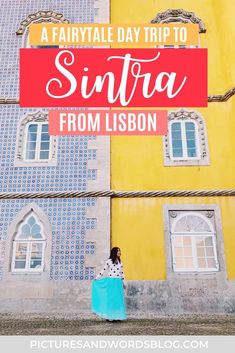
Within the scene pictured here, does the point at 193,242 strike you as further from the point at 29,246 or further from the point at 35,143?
the point at 35,143

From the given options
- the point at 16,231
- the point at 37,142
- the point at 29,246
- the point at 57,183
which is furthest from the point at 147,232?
the point at 37,142

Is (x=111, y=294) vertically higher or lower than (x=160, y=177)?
lower

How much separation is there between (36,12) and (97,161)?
6.44 m

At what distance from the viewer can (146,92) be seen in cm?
940

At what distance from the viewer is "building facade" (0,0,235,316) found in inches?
392

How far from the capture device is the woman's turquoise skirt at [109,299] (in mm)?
7355

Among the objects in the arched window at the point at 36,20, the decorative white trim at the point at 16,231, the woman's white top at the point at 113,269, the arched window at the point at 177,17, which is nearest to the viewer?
the woman's white top at the point at 113,269

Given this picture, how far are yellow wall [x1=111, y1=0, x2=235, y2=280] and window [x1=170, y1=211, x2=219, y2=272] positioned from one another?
344 millimetres

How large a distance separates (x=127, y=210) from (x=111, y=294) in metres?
3.55

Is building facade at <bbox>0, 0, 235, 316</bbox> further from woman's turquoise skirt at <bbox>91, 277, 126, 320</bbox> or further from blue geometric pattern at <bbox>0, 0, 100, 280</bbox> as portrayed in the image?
woman's turquoise skirt at <bbox>91, 277, 126, 320</bbox>

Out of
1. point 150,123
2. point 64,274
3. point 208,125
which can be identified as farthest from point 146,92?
point 64,274

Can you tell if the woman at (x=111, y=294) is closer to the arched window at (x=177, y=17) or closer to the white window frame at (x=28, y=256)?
the white window frame at (x=28, y=256)

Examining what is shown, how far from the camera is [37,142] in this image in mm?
11766

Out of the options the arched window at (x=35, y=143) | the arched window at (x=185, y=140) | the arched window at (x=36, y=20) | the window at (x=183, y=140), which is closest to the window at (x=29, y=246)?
the arched window at (x=35, y=143)
